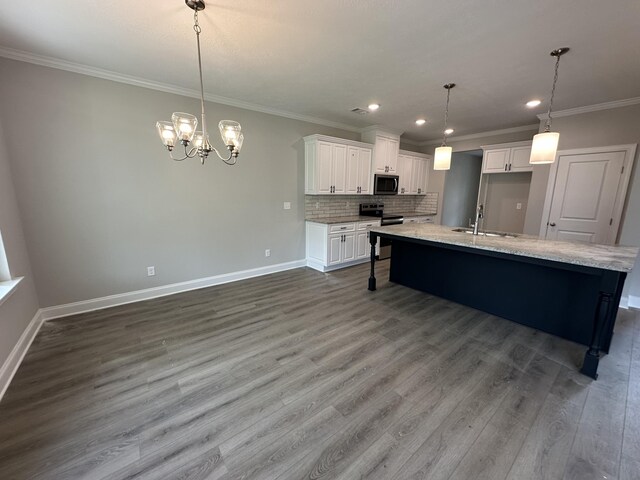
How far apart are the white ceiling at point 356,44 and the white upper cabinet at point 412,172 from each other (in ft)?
8.27

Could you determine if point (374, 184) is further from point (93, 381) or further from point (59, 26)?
point (93, 381)

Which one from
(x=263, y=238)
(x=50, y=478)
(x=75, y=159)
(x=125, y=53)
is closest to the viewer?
(x=50, y=478)

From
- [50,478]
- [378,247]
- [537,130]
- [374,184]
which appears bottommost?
[50,478]

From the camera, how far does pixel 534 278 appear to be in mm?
2809

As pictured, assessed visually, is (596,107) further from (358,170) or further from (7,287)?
(7,287)

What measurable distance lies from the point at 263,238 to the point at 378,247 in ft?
7.79

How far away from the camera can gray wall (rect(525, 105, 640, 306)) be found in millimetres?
3328

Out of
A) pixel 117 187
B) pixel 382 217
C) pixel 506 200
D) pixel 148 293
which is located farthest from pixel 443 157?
pixel 148 293

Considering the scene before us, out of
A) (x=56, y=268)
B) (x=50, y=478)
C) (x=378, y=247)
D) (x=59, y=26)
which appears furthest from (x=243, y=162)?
(x=50, y=478)

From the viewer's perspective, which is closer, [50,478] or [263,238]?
[50,478]

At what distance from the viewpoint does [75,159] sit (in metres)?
2.88

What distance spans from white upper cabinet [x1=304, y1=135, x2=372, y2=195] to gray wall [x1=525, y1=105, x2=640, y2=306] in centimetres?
291

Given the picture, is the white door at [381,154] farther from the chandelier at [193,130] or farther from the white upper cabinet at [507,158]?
the chandelier at [193,130]

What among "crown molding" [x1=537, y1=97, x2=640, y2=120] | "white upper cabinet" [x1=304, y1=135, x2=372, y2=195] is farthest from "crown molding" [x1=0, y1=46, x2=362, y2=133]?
"crown molding" [x1=537, y1=97, x2=640, y2=120]
